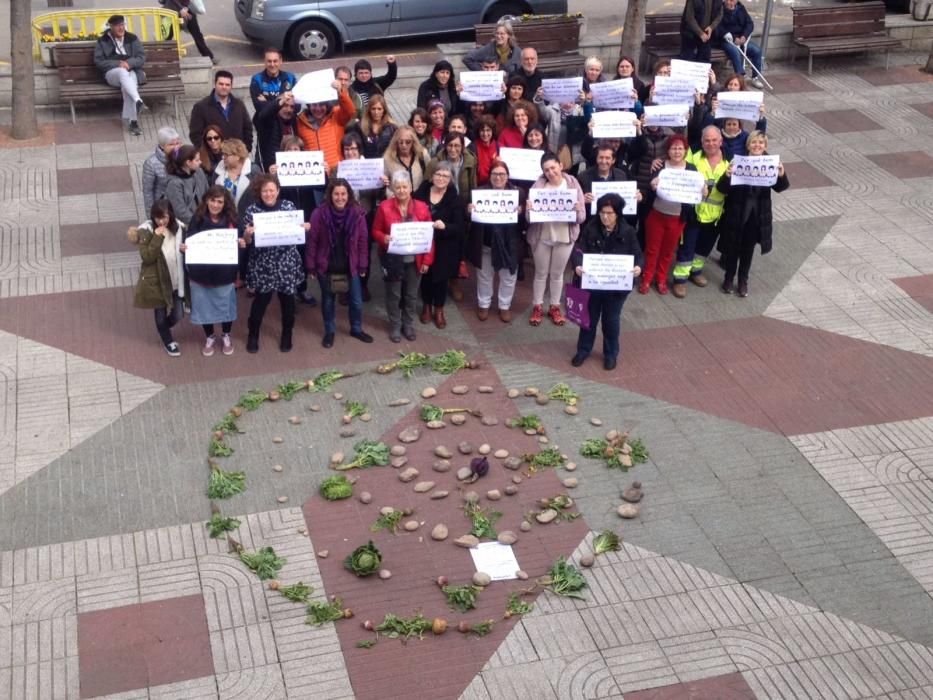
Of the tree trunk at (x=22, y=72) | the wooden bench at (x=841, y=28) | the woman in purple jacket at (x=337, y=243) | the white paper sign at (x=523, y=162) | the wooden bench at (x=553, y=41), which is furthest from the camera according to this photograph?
the wooden bench at (x=841, y=28)

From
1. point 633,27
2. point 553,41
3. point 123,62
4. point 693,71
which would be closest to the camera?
point 693,71

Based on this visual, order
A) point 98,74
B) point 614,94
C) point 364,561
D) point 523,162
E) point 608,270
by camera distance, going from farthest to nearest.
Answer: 1. point 98,74
2. point 614,94
3. point 523,162
4. point 608,270
5. point 364,561

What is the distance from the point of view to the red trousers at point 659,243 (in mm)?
10844

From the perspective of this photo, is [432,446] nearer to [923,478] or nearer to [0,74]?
[923,478]

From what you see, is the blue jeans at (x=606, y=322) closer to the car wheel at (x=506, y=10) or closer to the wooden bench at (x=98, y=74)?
the wooden bench at (x=98, y=74)

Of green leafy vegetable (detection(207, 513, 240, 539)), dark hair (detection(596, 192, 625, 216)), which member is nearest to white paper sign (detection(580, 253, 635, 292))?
dark hair (detection(596, 192, 625, 216))

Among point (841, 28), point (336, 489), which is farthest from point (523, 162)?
point (841, 28)

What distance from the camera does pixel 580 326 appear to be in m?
10.0

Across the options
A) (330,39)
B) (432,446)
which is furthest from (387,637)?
(330,39)

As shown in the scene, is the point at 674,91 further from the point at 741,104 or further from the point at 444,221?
the point at 444,221

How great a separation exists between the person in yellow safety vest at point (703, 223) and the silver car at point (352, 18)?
24.3ft

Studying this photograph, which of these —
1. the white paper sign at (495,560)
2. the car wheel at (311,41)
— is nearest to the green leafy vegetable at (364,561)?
the white paper sign at (495,560)

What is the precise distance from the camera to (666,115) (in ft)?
35.9

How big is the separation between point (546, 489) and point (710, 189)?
3699mm
